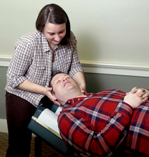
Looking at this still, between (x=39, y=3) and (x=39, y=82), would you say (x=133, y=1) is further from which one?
(x=39, y=82)

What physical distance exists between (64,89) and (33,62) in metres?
0.31

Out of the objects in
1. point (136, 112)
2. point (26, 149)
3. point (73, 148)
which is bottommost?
point (26, 149)

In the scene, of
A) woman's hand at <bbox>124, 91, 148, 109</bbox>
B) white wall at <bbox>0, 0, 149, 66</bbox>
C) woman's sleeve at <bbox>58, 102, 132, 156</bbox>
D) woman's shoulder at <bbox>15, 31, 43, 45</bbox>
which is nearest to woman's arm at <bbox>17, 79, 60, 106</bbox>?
woman's shoulder at <bbox>15, 31, 43, 45</bbox>

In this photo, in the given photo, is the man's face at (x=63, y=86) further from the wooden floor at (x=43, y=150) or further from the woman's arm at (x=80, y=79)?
the wooden floor at (x=43, y=150)

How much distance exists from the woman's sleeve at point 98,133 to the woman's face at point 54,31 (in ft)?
2.00

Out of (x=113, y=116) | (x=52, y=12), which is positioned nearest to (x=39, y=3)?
(x=52, y=12)

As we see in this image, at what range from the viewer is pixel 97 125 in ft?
3.75

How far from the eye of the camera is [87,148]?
1070 mm

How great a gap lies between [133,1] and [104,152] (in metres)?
1.31

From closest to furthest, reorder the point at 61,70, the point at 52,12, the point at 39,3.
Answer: the point at 52,12 < the point at 61,70 < the point at 39,3

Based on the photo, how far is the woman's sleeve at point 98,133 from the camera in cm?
105

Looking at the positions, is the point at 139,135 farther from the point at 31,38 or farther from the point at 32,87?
the point at 31,38

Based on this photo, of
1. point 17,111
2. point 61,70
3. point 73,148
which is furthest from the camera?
point 61,70

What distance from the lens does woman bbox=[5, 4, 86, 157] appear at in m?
1.41
